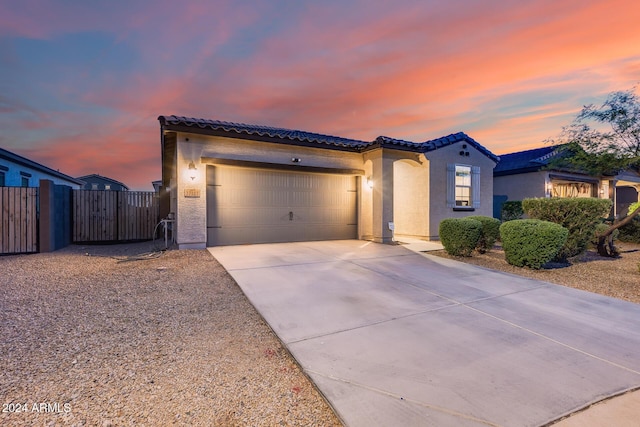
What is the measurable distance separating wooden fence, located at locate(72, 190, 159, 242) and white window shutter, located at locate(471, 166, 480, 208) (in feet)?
41.5

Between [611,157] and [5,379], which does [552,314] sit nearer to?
[5,379]

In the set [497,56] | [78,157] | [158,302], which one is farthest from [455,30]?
[78,157]

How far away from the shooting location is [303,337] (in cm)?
273

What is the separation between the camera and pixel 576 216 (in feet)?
20.9

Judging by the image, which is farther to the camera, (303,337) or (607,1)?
(607,1)

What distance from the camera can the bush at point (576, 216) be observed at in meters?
6.32

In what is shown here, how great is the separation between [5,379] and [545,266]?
8.61 metres

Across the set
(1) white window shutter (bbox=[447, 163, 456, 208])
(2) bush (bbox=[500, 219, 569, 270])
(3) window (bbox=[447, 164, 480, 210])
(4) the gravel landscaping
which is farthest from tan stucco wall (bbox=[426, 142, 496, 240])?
(4) the gravel landscaping

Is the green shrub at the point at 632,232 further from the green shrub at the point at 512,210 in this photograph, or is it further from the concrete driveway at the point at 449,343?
the concrete driveway at the point at 449,343

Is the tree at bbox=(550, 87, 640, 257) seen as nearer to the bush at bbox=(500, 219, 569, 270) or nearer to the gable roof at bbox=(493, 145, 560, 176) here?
the bush at bbox=(500, 219, 569, 270)

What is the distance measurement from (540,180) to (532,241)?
10600 millimetres

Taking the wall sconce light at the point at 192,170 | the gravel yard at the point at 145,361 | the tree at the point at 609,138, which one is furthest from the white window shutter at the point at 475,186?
the gravel yard at the point at 145,361

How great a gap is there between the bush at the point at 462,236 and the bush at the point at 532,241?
28.4 inches

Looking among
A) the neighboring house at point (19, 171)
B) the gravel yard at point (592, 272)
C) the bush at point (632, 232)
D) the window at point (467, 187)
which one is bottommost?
the gravel yard at point (592, 272)
